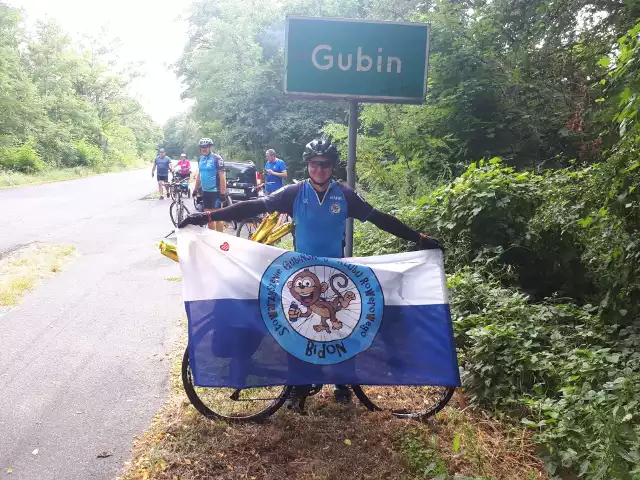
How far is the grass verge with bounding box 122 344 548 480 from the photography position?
3.21 metres

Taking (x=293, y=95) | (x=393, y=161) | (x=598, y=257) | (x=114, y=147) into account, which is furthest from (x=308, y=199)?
(x=114, y=147)

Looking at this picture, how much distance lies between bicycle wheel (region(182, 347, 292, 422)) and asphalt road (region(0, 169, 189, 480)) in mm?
427

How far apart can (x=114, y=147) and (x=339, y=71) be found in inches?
2502

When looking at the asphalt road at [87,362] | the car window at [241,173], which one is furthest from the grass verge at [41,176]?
the asphalt road at [87,362]

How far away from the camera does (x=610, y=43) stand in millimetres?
7906

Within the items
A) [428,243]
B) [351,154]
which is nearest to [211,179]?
[351,154]

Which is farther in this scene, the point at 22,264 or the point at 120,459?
the point at 22,264

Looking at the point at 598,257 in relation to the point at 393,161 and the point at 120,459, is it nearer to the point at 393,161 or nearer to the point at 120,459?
the point at 120,459

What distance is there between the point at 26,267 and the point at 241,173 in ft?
27.1

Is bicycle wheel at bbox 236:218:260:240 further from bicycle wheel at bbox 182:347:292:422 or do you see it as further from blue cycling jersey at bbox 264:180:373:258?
blue cycling jersey at bbox 264:180:373:258

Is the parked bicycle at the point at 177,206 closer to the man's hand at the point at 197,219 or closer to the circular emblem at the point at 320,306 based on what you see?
the man's hand at the point at 197,219

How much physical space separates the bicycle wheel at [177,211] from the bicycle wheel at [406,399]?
9248 millimetres

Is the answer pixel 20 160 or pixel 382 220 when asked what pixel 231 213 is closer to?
pixel 382 220

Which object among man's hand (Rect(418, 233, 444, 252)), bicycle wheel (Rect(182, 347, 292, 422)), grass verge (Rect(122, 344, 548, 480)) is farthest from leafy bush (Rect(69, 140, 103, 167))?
man's hand (Rect(418, 233, 444, 252))
